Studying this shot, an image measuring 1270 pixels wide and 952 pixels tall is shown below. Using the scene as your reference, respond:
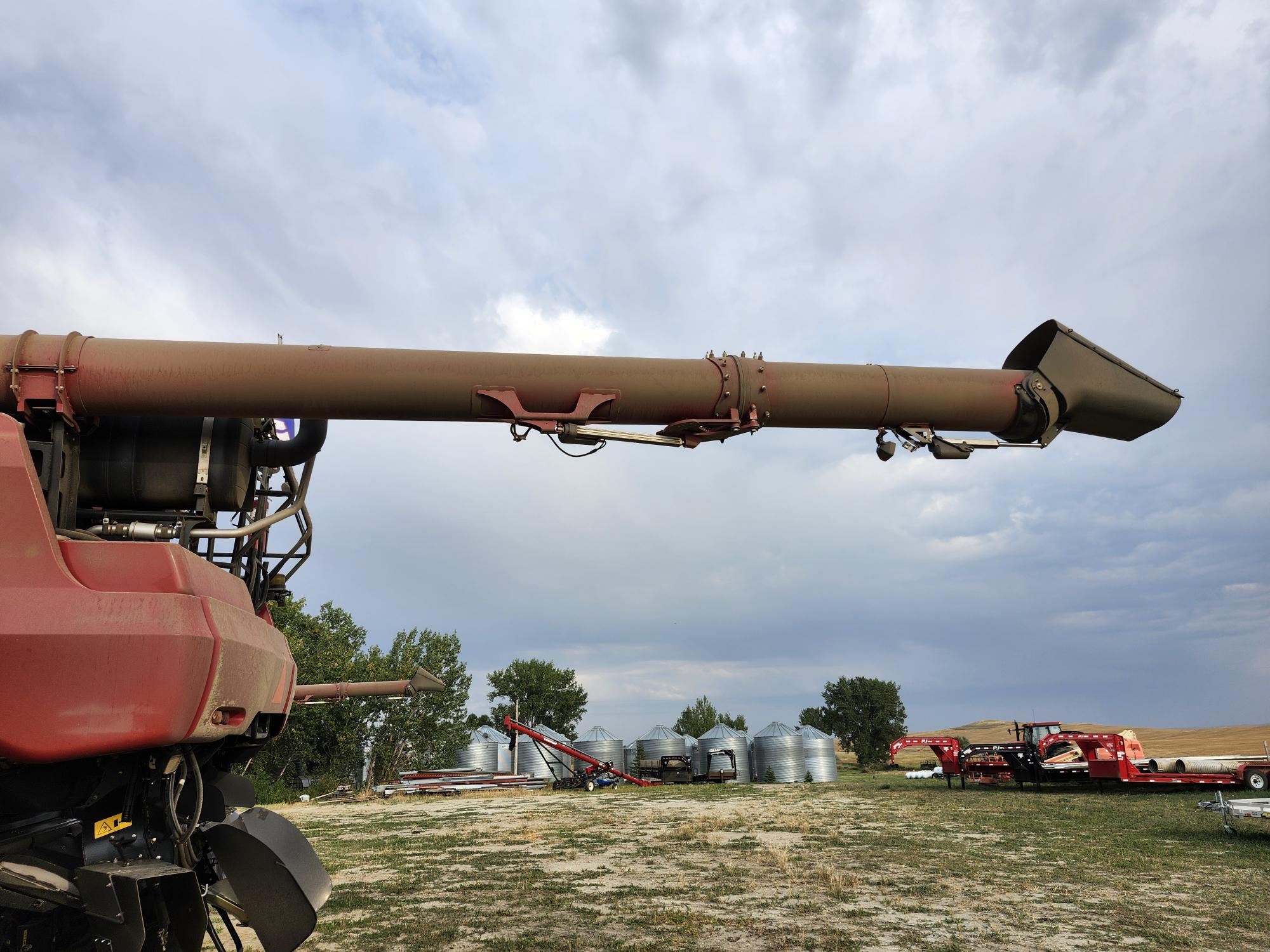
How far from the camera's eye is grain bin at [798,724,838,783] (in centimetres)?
3819

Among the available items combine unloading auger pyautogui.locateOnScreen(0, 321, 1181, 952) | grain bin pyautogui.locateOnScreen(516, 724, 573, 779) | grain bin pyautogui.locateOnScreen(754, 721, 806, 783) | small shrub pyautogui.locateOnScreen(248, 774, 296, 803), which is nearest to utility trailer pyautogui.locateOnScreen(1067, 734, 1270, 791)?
grain bin pyautogui.locateOnScreen(754, 721, 806, 783)

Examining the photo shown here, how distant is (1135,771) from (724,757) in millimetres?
20480

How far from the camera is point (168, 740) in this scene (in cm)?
348

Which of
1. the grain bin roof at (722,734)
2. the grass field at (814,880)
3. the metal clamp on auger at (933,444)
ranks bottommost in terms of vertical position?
the grass field at (814,880)

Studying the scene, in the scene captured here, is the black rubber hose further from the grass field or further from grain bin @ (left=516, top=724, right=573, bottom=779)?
grain bin @ (left=516, top=724, right=573, bottom=779)

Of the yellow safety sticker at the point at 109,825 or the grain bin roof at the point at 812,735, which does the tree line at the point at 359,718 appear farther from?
the yellow safety sticker at the point at 109,825

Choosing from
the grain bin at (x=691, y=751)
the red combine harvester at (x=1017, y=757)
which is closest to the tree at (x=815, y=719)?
the grain bin at (x=691, y=751)

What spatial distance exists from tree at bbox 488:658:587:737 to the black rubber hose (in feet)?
191

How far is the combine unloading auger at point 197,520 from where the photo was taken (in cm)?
337

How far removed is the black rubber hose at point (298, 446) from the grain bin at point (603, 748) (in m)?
38.7

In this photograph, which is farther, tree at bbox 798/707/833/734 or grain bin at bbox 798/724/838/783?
tree at bbox 798/707/833/734

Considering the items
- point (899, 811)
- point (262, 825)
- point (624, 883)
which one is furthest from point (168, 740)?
point (899, 811)

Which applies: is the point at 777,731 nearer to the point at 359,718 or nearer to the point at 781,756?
the point at 781,756

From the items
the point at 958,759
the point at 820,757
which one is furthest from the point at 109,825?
the point at 820,757
